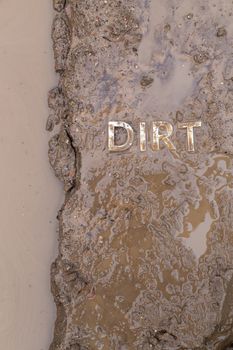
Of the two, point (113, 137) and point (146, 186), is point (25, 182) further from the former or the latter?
point (146, 186)

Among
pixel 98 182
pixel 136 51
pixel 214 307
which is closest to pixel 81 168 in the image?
pixel 98 182

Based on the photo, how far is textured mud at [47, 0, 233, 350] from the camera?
2.43 metres

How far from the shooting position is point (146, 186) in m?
2.52

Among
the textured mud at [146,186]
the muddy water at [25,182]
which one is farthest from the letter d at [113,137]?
the muddy water at [25,182]

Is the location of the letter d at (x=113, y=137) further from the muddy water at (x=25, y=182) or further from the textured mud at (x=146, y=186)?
the muddy water at (x=25, y=182)

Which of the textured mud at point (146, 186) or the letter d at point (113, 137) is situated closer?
the textured mud at point (146, 186)

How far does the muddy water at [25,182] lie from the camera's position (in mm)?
2711

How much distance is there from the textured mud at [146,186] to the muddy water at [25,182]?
0.15 metres

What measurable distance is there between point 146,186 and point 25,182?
725 mm

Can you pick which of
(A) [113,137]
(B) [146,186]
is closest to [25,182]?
(A) [113,137]

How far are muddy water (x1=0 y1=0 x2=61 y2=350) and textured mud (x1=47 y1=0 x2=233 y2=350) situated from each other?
15 cm

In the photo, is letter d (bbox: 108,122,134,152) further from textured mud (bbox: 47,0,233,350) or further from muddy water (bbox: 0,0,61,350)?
muddy water (bbox: 0,0,61,350)

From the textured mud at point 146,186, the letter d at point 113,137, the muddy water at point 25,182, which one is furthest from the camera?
the muddy water at point 25,182

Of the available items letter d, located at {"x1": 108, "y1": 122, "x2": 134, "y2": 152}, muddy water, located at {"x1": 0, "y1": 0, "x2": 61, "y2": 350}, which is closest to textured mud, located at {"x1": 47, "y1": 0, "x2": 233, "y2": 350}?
letter d, located at {"x1": 108, "y1": 122, "x2": 134, "y2": 152}
